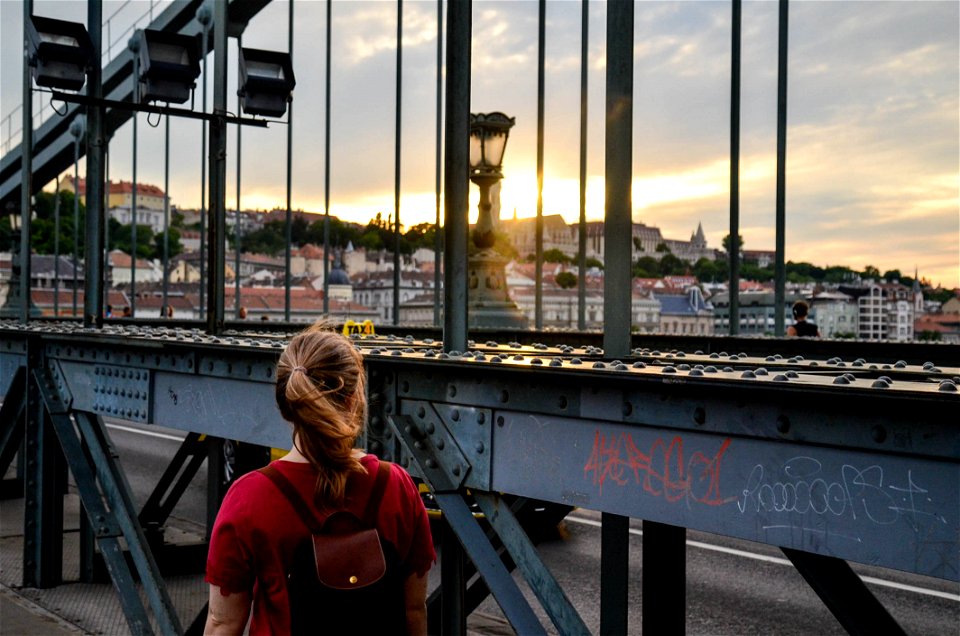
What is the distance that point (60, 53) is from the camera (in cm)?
943

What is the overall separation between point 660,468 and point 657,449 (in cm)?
6

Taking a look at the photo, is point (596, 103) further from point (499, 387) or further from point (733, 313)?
point (499, 387)

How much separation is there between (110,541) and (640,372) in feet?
16.5

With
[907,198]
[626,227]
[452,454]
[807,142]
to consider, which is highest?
[807,142]

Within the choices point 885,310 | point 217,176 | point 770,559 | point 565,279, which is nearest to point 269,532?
point 217,176

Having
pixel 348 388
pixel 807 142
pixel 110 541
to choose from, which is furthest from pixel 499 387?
pixel 807 142

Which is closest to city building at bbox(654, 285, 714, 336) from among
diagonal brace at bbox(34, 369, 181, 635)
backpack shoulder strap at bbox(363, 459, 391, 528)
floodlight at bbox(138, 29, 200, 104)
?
diagonal brace at bbox(34, 369, 181, 635)

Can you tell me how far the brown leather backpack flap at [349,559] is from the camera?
2396 millimetres

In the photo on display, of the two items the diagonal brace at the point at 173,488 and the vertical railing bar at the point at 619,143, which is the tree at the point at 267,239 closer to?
the diagonal brace at the point at 173,488

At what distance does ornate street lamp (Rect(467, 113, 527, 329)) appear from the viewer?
12188 mm

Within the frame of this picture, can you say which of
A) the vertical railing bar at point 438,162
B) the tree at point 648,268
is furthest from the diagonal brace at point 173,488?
the tree at point 648,268

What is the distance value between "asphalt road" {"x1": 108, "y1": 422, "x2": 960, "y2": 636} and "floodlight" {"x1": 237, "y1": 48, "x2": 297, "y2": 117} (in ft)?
14.8

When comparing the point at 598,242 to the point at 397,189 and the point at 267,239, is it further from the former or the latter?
the point at 267,239

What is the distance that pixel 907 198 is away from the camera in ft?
38.7
